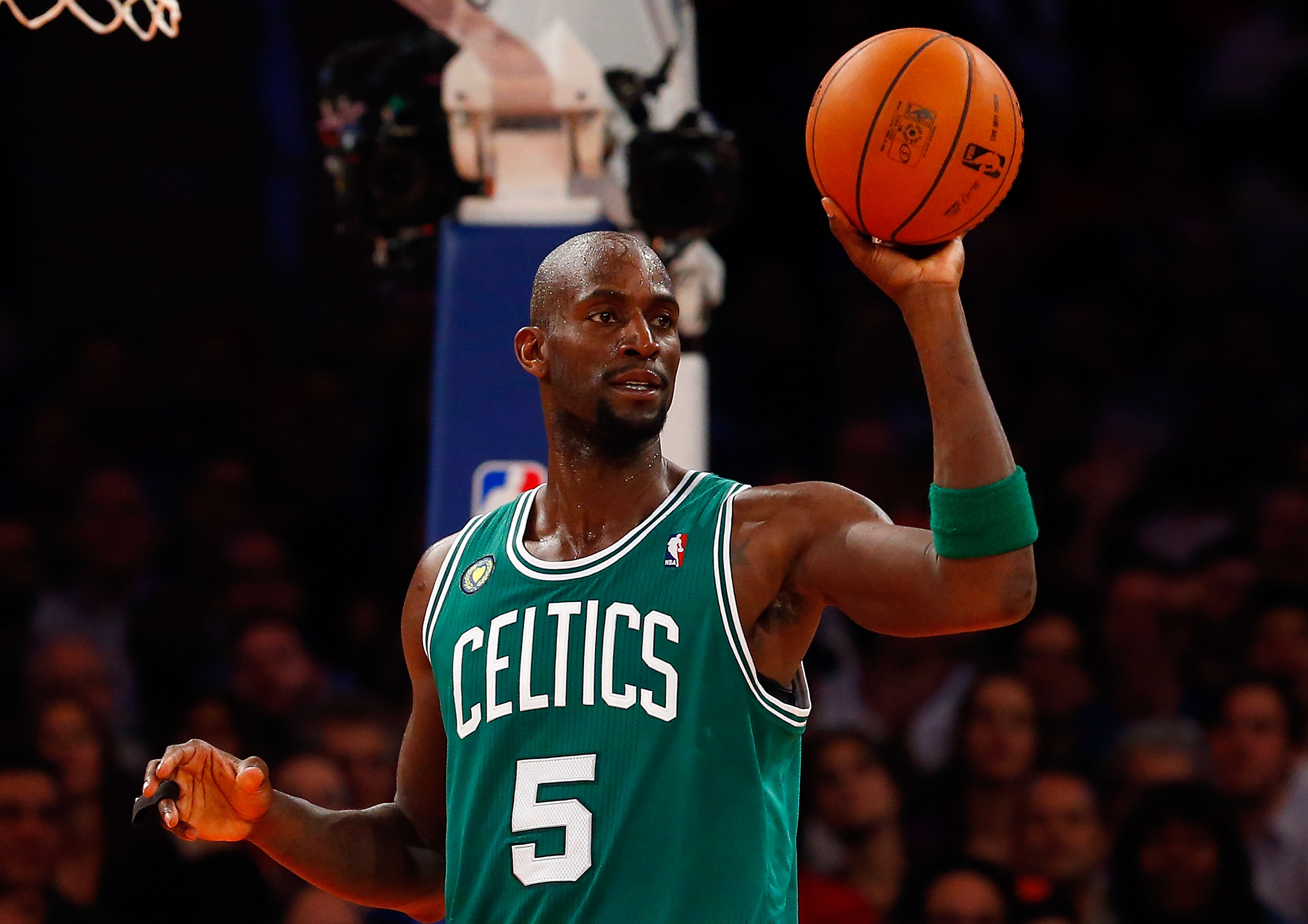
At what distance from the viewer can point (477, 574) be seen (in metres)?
2.95

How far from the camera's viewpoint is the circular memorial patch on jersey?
2.93m

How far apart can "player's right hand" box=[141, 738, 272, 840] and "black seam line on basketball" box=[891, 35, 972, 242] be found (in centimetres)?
132

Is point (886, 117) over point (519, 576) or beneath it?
over

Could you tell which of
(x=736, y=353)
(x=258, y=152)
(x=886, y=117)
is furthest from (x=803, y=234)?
(x=886, y=117)

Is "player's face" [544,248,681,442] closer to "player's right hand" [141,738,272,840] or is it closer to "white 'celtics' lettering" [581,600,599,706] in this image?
"white 'celtics' lettering" [581,600,599,706]

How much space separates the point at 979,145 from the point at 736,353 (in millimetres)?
5263

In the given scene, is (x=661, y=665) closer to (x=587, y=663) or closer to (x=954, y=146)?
(x=587, y=663)

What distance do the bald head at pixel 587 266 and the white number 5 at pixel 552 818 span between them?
2.39 feet

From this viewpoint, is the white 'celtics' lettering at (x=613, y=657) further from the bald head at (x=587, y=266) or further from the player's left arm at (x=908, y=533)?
the bald head at (x=587, y=266)

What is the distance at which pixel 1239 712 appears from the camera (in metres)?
5.72

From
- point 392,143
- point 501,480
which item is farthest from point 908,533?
point 392,143

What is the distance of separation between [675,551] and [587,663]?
0.22 meters

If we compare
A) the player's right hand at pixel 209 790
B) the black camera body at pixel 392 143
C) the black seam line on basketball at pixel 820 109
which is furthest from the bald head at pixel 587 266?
the black camera body at pixel 392 143

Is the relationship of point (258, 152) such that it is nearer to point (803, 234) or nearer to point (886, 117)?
point (803, 234)
